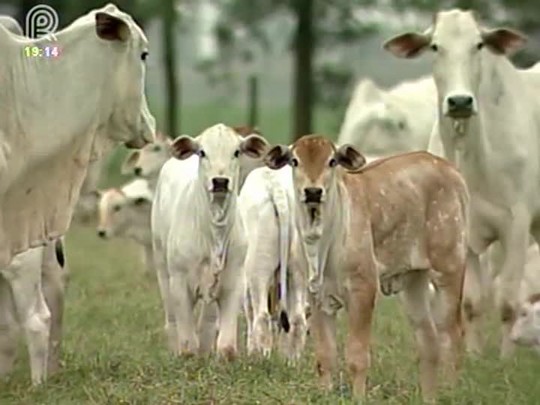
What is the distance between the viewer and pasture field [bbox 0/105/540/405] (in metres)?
7.45

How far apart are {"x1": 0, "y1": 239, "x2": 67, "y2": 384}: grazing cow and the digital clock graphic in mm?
1019

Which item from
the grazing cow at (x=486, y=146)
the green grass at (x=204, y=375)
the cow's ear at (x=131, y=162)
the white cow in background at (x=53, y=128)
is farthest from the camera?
the cow's ear at (x=131, y=162)

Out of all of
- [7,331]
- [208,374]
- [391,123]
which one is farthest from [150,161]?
[208,374]

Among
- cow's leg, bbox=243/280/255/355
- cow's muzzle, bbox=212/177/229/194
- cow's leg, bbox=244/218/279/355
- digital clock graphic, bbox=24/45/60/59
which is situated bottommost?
cow's leg, bbox=243/280/255/355

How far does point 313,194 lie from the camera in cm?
752

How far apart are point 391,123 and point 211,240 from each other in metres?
6.31

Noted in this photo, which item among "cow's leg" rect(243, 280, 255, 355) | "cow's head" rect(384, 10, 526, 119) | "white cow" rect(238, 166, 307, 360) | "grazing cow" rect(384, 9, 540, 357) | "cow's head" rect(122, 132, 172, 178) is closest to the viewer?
"cow's leg" rect(243, 280, 255, 355)

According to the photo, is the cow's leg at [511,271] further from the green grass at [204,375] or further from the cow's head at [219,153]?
the cow's head at [219,153]

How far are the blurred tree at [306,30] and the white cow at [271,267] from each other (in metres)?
12.8

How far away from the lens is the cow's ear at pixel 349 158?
25.4 ft

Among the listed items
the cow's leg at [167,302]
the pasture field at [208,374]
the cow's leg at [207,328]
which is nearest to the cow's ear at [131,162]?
the pasture field at [208,374]

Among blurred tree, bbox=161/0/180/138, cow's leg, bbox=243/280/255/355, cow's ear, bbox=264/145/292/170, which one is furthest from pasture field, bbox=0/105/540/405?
blurred tree, bbox=161/0/180/138

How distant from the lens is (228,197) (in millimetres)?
8633

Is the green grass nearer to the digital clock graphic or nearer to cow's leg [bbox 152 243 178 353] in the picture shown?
cow's leg [bbox 152 243 178 353]
